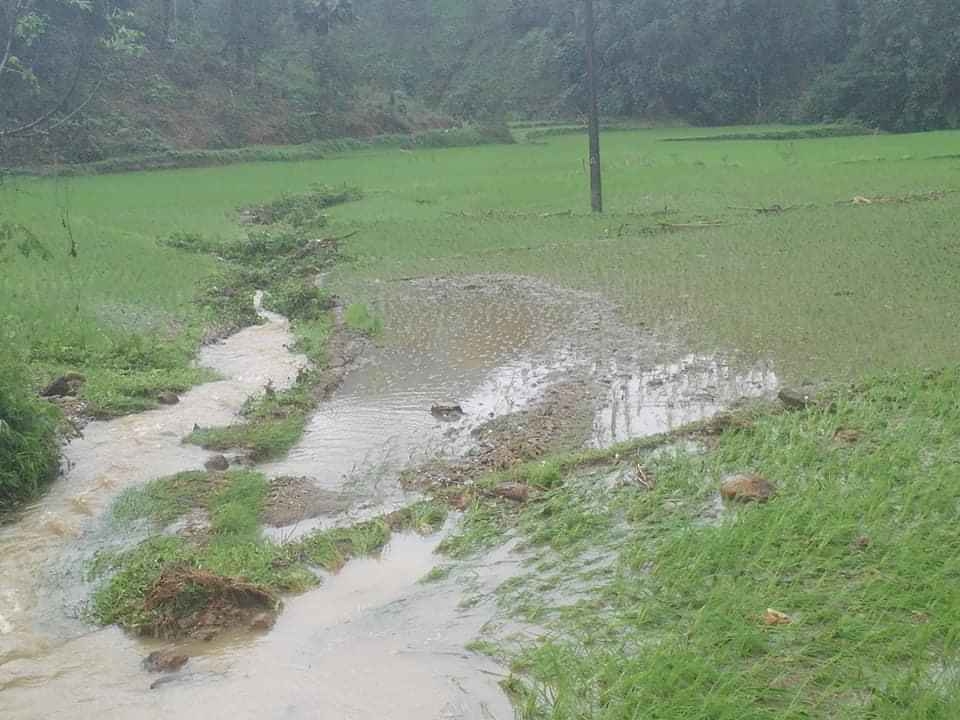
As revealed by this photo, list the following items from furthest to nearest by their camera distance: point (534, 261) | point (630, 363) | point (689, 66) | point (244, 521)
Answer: point (689, 66) → point (534, 261) → point (630, 363) → point (244, 521)

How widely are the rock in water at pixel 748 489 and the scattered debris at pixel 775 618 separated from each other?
4.28 feet

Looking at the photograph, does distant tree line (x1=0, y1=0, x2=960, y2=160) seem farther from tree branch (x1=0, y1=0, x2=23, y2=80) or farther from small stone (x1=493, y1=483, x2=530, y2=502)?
small stone (x1=493, y1=483, x2=530, y2=502)

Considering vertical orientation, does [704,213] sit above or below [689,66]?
below

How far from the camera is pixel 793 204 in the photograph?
17.3m

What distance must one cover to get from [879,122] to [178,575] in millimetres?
36658

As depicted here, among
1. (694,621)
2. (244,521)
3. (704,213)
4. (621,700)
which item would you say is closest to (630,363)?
(244,521)

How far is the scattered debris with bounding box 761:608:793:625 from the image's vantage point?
4.21 m

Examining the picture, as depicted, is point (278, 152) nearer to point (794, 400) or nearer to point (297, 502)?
point (794, 400)

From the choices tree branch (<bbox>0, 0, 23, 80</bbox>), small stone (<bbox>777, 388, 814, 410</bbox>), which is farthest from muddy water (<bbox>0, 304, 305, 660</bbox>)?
small stone (<bbox>777, 388, 814, 410</bbox>)

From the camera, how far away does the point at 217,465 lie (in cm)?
680

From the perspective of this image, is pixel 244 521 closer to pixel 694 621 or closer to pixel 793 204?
pixel 694 621

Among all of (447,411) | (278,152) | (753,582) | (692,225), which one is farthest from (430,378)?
(278,152)

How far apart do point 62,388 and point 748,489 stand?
5.66 metres

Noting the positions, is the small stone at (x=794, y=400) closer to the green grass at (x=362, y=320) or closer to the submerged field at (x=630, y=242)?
the submerged field at (x=630, y=242)
